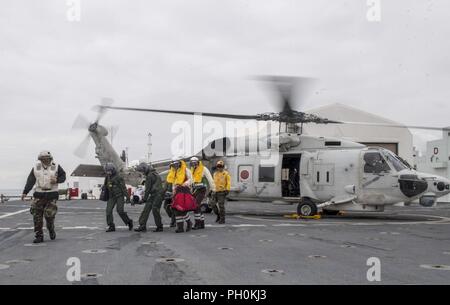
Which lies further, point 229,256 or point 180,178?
point 180,178

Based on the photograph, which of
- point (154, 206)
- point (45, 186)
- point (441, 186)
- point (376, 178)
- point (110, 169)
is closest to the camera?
point (45, 186)

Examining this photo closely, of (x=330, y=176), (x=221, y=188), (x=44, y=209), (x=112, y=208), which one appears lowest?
(x=112, y=208)

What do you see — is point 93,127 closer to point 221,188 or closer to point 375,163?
point 221,188

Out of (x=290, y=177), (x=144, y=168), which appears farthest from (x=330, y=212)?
(x=144, y=168)

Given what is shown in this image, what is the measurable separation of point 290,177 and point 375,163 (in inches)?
A: 129

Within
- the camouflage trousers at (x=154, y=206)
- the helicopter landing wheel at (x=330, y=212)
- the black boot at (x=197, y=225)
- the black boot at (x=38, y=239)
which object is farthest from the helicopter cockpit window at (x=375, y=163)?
the black boot at (x=38, y=239)

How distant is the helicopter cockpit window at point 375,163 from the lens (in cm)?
1552

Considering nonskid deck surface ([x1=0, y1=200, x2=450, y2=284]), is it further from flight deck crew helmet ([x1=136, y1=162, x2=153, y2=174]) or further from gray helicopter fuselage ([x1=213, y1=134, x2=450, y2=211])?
gray helicopter fuselage ([x1=213, y1=134, x2=450, y2=211])

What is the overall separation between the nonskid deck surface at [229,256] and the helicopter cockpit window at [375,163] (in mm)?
3731

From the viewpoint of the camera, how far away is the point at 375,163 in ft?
51.2

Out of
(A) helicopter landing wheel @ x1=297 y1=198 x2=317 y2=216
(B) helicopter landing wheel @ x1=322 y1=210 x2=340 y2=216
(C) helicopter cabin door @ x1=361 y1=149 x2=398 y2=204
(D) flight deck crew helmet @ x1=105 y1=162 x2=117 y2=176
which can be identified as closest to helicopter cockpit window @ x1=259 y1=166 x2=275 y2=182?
(A) helicopter landing wheel @ x1=297 y1=198 x2=317 y2=216
